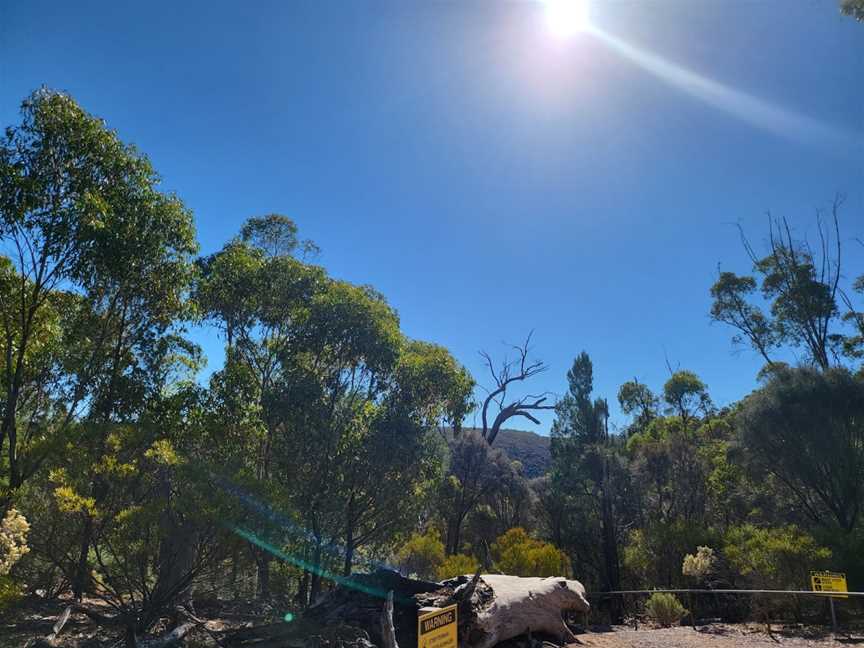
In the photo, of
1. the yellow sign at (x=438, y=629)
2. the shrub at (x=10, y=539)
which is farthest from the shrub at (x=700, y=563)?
the shrub at (x=10, y=539)

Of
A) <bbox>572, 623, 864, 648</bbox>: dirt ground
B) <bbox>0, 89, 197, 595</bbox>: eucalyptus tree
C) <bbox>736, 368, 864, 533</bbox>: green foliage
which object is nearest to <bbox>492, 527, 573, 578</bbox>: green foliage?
<bbox>572, 623, 864, 648</bbox>: dirt ground

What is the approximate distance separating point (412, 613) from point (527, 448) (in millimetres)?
55319

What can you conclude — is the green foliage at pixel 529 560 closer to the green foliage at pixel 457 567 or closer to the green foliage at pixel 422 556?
the green foliage at pixel 457 567

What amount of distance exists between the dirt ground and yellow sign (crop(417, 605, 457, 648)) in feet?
16.9

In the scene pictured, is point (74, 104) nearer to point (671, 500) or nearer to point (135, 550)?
point (135, 550)

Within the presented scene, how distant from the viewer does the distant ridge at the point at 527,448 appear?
53278 millimetres

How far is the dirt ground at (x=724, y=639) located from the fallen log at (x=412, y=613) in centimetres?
110

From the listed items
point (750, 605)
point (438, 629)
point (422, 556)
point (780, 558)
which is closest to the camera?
point (438, 629)

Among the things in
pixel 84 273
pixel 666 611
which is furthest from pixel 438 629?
pixel 666 611

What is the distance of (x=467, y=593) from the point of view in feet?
23.9

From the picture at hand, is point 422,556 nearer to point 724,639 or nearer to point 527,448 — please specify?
point 724,639

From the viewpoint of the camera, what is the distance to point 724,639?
973 centimetres

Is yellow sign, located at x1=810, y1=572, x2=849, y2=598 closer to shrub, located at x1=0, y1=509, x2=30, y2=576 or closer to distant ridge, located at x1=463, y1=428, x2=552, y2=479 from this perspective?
shrub, located at x1=0, y1=509, x2=30, y2=576

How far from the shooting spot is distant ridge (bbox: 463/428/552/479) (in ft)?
175
